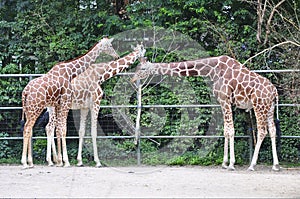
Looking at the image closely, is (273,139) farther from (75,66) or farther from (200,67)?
(75,66)

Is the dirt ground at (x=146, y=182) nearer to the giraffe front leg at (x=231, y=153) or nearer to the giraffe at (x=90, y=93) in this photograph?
the giraffe front leg at (x=231, y=153)

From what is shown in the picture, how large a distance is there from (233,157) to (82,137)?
8.06 ft

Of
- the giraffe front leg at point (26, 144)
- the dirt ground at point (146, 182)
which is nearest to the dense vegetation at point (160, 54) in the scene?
the dirt ground at point (146, 182)

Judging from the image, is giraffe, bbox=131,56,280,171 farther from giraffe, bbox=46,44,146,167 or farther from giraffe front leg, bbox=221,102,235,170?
giraffe, bbox=46,44,146,167

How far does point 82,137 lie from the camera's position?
9.27m

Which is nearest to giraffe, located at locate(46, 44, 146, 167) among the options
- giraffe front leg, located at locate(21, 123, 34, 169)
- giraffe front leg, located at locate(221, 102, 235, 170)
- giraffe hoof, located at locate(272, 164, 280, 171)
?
giraffe front leg, located at locate(21, 123, 34, 169)

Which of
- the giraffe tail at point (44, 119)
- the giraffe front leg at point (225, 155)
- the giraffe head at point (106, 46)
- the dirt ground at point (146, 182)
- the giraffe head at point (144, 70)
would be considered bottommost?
the dirt ground at point (146, 182)

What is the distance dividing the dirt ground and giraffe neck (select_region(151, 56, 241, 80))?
4.98 feet

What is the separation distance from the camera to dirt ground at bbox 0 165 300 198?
6.68 metres

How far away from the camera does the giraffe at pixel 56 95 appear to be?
873 cm

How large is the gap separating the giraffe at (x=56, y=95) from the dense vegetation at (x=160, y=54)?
2.70 ft

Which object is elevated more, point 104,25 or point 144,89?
point 104,25

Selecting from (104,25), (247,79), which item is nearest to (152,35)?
(104,25)

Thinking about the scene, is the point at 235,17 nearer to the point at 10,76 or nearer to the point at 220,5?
the point at 220,5
